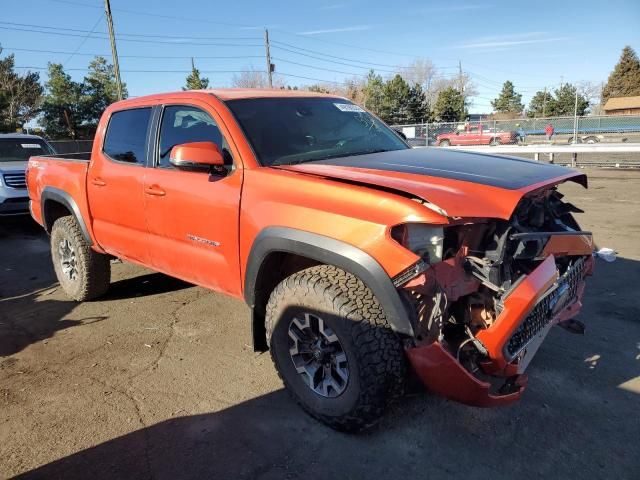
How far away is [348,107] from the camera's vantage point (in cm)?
432

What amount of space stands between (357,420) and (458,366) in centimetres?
67

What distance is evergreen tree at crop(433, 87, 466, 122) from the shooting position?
49.1 metres

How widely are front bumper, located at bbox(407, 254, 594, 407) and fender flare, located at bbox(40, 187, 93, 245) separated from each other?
371 cm

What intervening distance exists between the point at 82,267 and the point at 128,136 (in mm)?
1535

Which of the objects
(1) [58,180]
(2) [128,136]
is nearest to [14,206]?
(1) [58,180]

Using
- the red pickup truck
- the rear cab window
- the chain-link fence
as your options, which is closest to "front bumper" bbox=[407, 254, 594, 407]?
the rear cab window

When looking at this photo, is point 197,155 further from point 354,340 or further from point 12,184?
point 12,184

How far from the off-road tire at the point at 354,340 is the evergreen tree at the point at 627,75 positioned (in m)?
75.7

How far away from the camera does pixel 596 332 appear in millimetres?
4000

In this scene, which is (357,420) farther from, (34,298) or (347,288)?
(34,298)

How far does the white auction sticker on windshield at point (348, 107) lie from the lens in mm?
4211

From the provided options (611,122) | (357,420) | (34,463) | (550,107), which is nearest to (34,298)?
(34,463)

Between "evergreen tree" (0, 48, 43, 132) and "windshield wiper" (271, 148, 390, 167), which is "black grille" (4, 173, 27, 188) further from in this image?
"evergreen tree" (0, 48, 43, 132)

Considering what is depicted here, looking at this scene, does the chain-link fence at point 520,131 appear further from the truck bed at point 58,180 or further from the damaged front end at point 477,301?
the damaged front end at point 477,301
